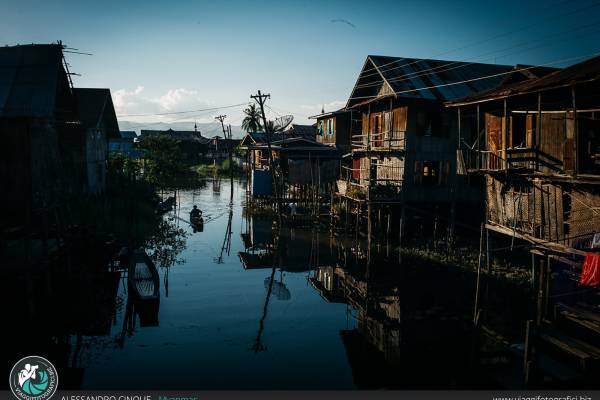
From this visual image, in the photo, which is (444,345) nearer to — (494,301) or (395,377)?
(395,377)

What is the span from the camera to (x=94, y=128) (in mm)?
27469

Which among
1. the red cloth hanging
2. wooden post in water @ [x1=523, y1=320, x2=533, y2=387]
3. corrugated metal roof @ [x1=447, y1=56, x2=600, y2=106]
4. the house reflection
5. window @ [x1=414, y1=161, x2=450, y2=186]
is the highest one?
corrugated metal roof @ [x1=447, y1=56, x2=600, y2=106]

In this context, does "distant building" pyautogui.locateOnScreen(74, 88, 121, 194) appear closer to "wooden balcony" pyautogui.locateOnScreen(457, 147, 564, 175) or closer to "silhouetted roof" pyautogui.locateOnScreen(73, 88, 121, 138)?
"silhouetted roof" pyautogui.locateOnScreen(73, 88, 121, 138)

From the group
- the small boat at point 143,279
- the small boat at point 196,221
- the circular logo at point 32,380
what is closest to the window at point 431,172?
the small boat at point 196,221

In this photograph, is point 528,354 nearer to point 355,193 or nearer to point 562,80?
point 562,80

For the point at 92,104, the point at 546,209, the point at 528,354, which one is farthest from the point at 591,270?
the point at 92,104

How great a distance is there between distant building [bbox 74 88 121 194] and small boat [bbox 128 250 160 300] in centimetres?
1195

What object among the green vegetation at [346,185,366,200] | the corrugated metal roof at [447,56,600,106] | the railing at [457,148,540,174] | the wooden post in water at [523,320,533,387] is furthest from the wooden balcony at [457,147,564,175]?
the green vegetation at [346,185,366,200]

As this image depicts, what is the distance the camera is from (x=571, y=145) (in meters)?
13.9

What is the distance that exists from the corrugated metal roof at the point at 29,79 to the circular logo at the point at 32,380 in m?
12.3

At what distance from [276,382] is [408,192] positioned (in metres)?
17.3

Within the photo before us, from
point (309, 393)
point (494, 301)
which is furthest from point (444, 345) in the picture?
point (309, 393)

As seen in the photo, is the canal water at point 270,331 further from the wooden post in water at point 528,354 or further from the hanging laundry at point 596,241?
the hanging laundry at point 596,241

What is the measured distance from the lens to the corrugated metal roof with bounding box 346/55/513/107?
85.0ft
